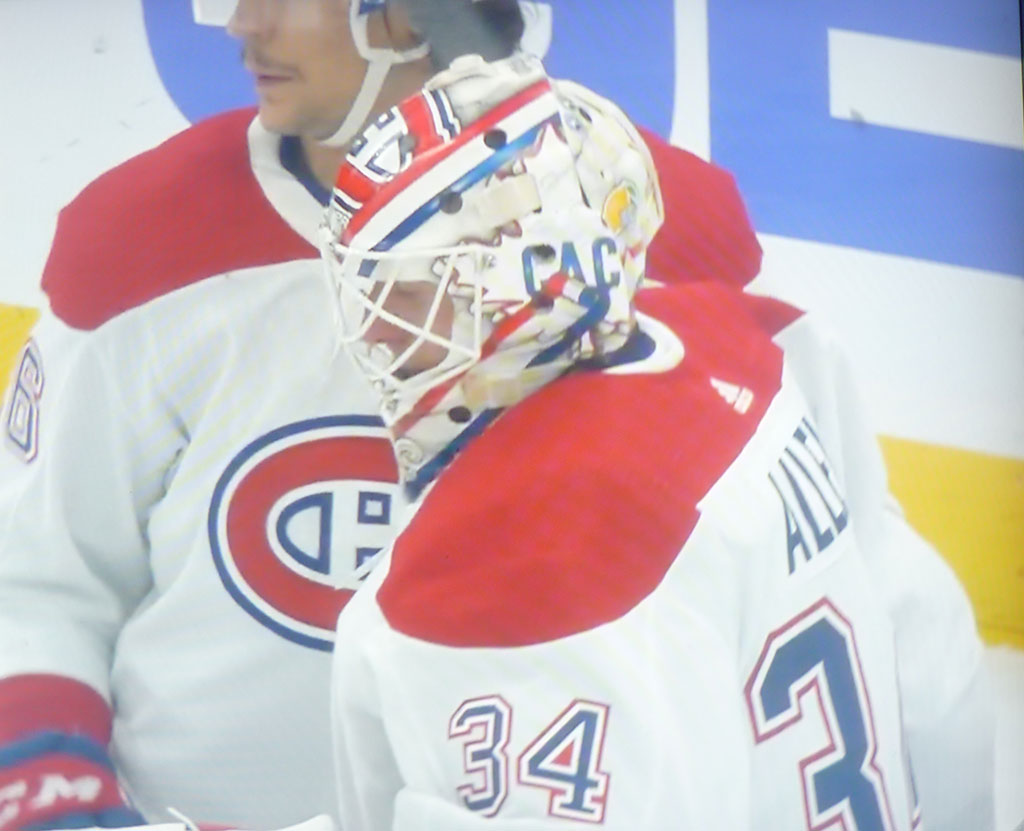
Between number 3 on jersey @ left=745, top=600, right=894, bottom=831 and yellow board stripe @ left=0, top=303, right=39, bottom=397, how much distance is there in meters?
0.68

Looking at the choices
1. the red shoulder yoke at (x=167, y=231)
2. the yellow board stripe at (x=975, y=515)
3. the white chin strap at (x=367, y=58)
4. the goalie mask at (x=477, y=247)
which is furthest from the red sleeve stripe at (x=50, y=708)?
the yellow board stripe at (x=975, y=515)

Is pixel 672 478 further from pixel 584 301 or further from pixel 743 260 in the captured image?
pixel 743 260

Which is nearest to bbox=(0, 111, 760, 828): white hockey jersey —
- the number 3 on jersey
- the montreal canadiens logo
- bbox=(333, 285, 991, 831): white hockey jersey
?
the montreal canadiens logo

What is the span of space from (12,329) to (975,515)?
0.86 m

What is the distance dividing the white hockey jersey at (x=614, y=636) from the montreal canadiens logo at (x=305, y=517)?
162 mm

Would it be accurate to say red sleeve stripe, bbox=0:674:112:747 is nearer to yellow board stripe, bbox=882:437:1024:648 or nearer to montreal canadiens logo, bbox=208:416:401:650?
montreal canadiens logo, bbox=208:416:401:650

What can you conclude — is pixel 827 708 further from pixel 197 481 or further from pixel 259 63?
pixel 259 63

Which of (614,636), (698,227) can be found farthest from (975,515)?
(614,636)

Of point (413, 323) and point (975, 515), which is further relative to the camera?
point (975, 515)

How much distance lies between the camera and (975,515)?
4.45 feet

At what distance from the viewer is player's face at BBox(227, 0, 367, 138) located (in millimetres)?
1204

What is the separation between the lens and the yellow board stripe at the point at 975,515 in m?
1.33

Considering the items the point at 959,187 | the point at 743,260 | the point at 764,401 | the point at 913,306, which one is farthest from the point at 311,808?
the point at 959,187

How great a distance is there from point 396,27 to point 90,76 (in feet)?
1.06
